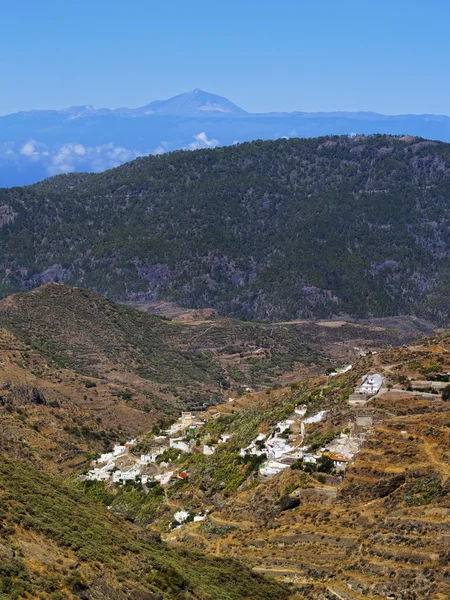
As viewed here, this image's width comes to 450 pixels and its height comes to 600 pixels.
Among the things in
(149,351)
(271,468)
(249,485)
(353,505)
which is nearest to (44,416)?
(249,485)

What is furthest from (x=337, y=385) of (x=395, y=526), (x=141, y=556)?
(x=141, y=556)

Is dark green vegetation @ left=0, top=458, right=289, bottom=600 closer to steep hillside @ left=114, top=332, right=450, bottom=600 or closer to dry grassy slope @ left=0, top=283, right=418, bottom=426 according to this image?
steep hillside @ left=114, top=332, right=450, bottom=600

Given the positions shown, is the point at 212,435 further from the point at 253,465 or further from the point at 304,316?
the point at 304,316

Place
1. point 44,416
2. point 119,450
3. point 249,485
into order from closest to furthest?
1. point 249,485
2. point 119,450
3. point 44,416

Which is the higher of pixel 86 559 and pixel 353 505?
pixel 86 559

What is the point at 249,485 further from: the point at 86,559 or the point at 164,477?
the point at 86,559

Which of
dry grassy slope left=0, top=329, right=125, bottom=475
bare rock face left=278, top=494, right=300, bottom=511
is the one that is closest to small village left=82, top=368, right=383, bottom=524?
bare rock face left=278, top=494, right=300, bottom=511
